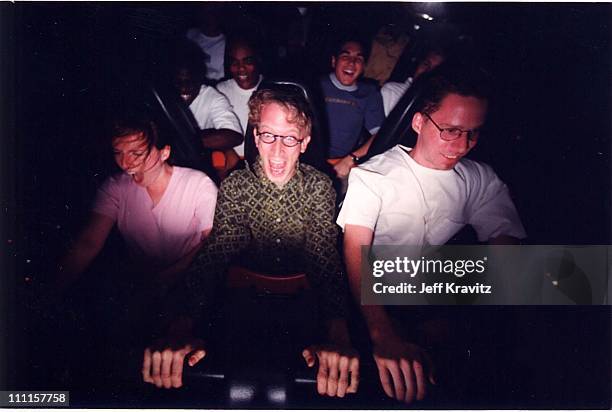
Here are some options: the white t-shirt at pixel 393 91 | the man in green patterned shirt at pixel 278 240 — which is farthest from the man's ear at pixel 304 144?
the white t-shirt at pixel 393 91

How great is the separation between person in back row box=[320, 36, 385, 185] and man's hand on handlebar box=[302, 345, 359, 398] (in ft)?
2.02

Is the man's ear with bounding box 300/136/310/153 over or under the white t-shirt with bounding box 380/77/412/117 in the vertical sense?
under

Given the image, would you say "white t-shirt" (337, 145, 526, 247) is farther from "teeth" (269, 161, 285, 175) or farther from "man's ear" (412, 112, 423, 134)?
"teeth" (269, 161, 285, 175)

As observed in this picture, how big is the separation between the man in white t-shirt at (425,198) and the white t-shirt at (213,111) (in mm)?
467

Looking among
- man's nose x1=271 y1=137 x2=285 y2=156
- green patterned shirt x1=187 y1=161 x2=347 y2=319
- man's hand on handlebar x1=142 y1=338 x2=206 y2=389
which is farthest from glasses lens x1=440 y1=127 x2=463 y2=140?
man's hand on handlebar x1=142 y1=338 x2=206 y2=389

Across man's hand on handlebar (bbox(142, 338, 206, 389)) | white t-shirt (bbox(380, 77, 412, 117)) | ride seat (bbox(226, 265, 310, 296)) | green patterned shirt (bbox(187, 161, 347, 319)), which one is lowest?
man's hand on handlebar (bbox(142, 338, 206, 389))

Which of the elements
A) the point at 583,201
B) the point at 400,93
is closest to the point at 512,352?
the point at 583,201

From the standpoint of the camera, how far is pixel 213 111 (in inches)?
78.2

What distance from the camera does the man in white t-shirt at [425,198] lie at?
1.98 m

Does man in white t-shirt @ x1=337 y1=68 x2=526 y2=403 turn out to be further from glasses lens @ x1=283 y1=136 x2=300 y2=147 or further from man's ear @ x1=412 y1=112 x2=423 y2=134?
glasses lens @ x1=283 y1=136 x2=300 y2=147

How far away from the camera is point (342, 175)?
200cm

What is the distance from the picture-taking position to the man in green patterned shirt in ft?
6.48

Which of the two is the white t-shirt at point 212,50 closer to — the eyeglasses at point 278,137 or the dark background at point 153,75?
the dark background at point 153,75

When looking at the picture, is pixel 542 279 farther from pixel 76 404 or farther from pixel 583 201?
pixel 76 404
